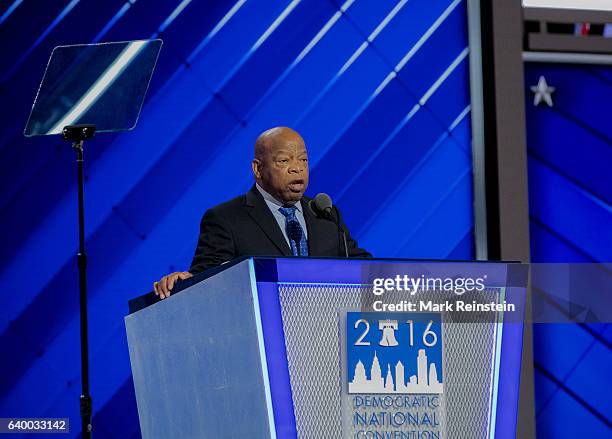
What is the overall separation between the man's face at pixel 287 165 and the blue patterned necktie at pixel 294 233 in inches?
1.3

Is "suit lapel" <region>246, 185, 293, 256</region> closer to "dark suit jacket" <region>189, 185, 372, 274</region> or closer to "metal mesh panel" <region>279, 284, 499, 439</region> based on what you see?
"dark suit jacket" <region>189, 185, 372, 274</region>

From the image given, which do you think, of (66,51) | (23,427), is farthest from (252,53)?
(23,427)

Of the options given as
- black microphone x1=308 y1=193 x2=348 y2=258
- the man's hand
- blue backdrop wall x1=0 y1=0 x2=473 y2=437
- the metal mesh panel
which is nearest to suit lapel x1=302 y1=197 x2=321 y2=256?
black microphone x1=308 y1=193 x2=348 y2=258

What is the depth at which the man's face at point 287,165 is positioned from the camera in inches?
110

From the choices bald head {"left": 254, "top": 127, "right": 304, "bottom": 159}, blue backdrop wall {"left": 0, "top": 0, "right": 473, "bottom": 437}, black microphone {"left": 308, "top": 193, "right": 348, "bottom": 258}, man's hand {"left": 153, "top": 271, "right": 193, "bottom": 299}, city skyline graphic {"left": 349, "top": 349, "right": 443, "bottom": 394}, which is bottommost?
city skyline graphic {"left": 349, "top": 349, "right": 443, "bottom": 394}

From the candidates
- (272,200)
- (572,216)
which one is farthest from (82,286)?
(572,216)

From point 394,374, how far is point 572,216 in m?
2.83

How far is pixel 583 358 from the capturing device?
4.55 m

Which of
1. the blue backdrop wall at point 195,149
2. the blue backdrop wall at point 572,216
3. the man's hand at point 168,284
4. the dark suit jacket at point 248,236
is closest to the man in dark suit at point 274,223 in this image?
the dark suit jacket at point 248,236

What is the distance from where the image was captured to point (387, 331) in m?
1.99

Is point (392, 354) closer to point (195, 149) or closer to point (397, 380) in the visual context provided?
point (397, 380)

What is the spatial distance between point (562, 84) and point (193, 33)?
5.64ft

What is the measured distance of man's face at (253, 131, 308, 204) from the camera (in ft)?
9.20

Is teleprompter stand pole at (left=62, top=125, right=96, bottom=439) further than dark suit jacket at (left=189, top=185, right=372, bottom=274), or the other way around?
teleprompter stand pole at (left=62, top=125, right=96, bottom=439)
